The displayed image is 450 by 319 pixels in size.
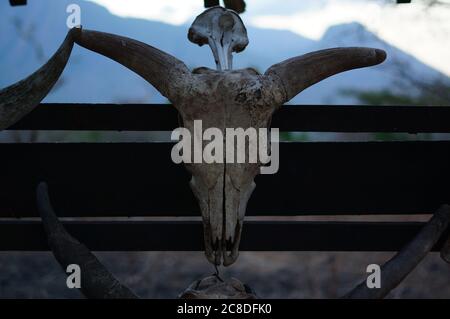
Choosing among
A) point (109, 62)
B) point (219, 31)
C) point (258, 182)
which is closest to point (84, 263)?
point (258, 182)

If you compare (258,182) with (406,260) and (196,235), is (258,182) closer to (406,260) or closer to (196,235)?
(196,235)

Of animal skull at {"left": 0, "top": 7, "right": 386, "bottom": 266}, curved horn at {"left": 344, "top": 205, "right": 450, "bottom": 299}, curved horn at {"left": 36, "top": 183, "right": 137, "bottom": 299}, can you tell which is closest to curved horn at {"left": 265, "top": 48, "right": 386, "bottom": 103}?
animal skull at {"left": 0, "top": 7, "right": 386, "bottom": 266}

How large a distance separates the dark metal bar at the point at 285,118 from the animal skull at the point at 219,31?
1.03ft

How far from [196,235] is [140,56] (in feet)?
2.44

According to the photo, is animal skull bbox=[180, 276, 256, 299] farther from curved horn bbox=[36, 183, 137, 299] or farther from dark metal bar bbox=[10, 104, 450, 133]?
dark metal bar bbox=[10, 104, 450, 133]

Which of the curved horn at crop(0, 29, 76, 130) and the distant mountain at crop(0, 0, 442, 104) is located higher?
the distant mountain at crop(0, 0, 442, 104)

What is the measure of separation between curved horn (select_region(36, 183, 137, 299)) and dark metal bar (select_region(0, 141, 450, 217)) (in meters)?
0.32

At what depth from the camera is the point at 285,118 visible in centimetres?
213

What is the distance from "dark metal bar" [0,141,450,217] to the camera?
86.2 inches

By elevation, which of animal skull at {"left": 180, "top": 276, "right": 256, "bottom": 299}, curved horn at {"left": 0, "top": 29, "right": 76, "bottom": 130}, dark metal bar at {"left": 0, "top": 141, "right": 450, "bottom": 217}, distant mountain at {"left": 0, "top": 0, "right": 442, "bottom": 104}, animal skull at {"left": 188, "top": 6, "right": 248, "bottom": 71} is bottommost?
animal skull at {"left": 180, "top": 276, "right": 256, "bottom": 299}

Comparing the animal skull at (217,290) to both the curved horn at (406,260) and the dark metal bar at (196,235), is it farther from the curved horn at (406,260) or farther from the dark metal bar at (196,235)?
the dark metal bar at (196,235)

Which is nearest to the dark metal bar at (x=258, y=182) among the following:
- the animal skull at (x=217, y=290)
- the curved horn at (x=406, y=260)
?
the curved horn at (x=406, y=260)

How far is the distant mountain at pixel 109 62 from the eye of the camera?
2.85m
